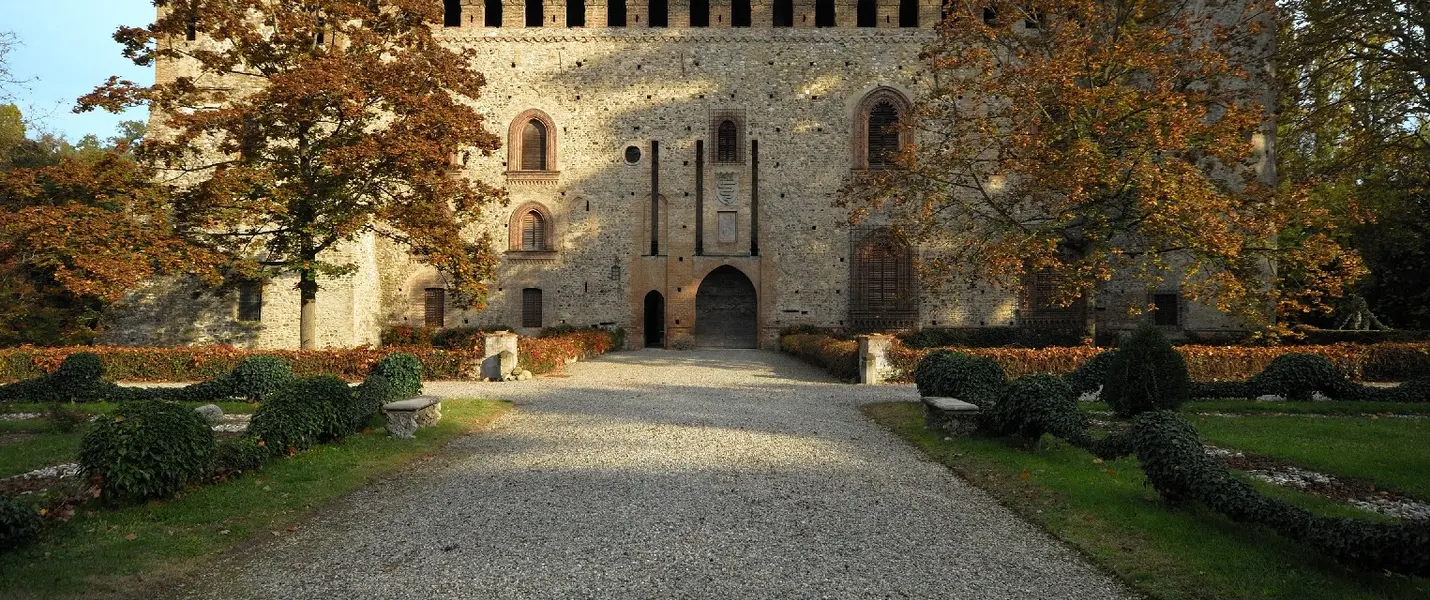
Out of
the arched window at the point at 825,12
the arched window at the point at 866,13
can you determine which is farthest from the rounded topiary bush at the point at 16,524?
the arched window at the point at 866,13

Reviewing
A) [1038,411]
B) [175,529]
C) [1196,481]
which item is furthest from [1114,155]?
[175,529]

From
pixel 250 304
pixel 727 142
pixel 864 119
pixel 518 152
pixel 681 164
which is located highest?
pixel 864 119

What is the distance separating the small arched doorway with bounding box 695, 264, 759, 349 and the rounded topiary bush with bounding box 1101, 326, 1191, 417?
17.6 meters

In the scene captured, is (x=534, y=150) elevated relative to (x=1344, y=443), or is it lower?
elevated

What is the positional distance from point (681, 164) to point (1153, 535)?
22.6 m

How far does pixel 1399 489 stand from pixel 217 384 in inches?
592

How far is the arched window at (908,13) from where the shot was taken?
86.8 feet

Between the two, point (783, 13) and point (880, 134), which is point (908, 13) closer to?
point (783, 13)

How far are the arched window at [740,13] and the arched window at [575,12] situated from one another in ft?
18.3

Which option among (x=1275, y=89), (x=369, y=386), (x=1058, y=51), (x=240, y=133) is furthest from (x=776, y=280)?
(x=369, y=386)

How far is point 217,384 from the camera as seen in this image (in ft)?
38.9

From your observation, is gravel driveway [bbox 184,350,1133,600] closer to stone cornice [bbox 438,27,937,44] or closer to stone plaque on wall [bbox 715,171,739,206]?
stone plaque on wall [bbox 715,171,739,206]

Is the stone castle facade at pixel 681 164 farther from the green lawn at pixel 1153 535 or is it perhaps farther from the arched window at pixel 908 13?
the green lawn at pixel 1153 535

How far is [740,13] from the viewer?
1067 inches
